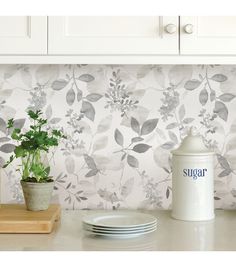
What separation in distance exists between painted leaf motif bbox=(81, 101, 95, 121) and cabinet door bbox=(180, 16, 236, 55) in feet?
1.80

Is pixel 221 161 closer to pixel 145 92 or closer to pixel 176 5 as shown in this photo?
pixel 145 92

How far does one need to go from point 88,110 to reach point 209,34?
25.3 inches

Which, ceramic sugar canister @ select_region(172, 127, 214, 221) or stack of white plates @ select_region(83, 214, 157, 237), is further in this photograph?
ceramic sugar canister @ select_region(172, 127, 214, 221)

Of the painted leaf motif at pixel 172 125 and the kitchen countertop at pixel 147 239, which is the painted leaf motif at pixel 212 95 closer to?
the painted leaf motif at pixel 172 125

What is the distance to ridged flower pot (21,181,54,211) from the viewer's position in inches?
82.5

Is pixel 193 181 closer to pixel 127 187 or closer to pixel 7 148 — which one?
pixel 127 187

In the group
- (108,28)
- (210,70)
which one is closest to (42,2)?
(108,28)

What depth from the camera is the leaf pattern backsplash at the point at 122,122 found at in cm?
239

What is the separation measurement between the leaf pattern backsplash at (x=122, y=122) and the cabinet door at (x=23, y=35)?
0.38m

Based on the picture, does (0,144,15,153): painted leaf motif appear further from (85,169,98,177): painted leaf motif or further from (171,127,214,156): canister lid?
(171,127,214,156): canister lid

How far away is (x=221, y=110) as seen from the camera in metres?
2.39

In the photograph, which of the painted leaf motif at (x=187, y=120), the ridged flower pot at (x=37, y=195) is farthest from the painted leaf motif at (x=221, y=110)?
the ridged flower pot at (x=37, y=195)

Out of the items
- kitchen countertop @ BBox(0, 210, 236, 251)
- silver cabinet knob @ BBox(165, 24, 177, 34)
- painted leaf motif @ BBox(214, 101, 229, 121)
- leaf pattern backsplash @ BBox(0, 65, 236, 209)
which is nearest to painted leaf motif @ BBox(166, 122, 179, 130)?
leaf pattern backsplash @ BBox(0, 65, 236, 209)

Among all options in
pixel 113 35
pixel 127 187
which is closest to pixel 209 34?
pixel 113 35
